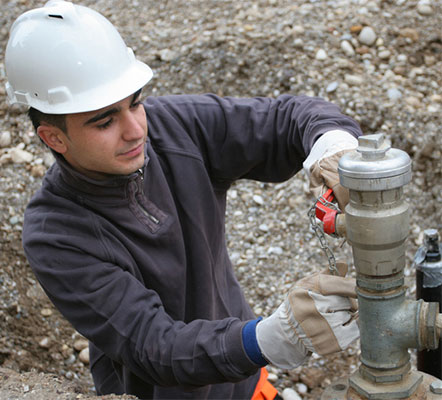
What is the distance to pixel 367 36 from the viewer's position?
3398 mm

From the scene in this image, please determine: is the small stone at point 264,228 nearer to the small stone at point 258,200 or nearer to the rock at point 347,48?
the small stone at point 258,200

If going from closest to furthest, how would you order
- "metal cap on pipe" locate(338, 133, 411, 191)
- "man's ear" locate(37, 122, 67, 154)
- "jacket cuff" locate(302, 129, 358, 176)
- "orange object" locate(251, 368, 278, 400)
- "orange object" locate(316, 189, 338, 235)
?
"metal cap on pipe" locate(338, 133, 411, 191) → "orange object" locate(316, 189, 338, 235) → "jacket cuff" locate(302, 129, 358, 176) → "man's ear" locate(37, 122, 67, 154) → "orange object" locate(251, 368, 278, 400)

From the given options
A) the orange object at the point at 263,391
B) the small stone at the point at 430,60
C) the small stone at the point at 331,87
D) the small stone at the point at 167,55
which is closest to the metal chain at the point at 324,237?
the orange object at the point at 263,391

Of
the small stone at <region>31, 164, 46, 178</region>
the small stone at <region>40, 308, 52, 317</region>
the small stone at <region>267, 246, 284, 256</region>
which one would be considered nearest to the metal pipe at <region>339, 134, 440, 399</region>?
the small stone at <region>267, 246, 284, 256</region>

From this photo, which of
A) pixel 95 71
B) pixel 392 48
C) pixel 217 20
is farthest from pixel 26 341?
pixel 392 48

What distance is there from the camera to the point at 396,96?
3195 mm

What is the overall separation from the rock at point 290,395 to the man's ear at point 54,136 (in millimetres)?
1411

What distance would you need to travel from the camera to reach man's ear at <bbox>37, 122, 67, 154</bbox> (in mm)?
1635

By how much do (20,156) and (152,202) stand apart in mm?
1797

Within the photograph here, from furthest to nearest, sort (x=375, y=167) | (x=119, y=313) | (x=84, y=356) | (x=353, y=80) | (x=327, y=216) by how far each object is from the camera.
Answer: (x=353, y=80)
(x=84, y=356)
(x=119, y=313)
(x=327, y=216)
(x=375, y=167)

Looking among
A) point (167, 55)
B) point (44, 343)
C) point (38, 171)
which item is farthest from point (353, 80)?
point (44, 343)

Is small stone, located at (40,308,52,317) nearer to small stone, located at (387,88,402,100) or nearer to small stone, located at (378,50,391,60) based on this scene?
small stone, located at (387,88,402,100)

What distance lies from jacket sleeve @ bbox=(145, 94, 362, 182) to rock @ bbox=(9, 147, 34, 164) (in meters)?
1.65

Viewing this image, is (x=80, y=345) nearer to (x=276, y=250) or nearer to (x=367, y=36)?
(x=276, y=250)
